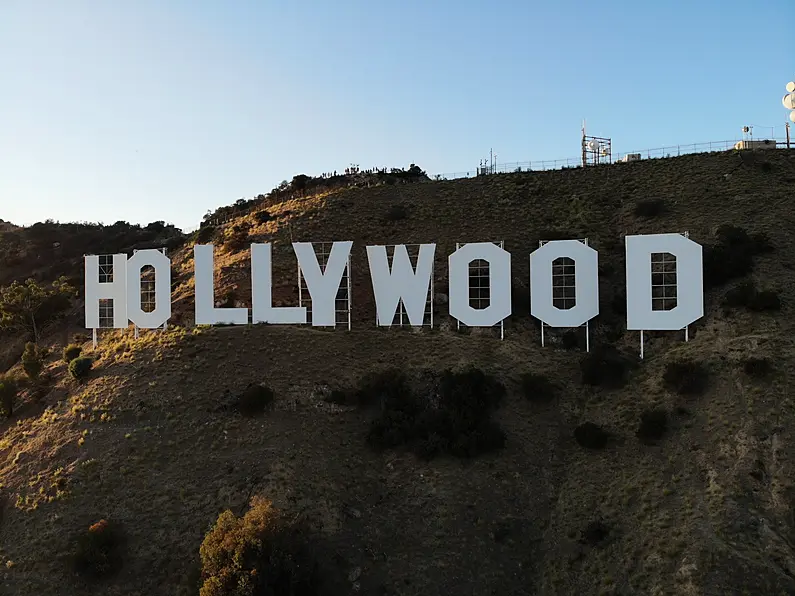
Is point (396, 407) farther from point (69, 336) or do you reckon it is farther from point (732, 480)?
point (69, 336)

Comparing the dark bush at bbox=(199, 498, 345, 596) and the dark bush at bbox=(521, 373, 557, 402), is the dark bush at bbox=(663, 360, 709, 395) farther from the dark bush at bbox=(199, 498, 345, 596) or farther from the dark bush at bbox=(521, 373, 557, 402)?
the dark bush at bbox=(199, 498, 345, 596)

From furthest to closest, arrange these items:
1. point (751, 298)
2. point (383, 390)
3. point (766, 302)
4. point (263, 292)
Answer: point (263, 292) < point (751, 298) < point (766, 302) < point (383, 390)

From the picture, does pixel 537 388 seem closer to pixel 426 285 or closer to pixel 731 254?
pixel 426 285

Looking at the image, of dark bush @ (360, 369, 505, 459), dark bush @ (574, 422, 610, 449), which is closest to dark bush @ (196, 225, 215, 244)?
dark bush @ (360, 369, 505, 459)

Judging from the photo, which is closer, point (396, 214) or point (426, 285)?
point (426, 285)

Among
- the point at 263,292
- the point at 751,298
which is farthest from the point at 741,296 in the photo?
the point at 263,292

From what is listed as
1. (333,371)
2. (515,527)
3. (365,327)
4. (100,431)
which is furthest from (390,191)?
(515,527)
